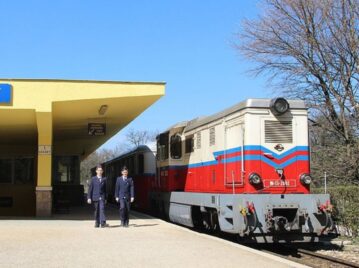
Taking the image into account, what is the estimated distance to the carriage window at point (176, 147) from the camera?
17.6m

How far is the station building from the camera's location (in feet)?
53.0

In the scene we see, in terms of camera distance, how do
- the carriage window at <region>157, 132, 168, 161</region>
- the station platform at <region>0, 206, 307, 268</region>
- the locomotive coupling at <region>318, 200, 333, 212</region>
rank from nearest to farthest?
the station platform at <region>0, 206, 307, 268</region> < the locomotive coupling at <region>318, 200, 333, 212</region> < the carriage window at <region>157, 132, 168, 161</region>

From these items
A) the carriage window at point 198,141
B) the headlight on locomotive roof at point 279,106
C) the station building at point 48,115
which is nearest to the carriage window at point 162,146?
the station building at point 48,115

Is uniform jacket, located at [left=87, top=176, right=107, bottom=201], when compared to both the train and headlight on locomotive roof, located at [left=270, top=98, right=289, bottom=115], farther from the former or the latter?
headlight on locomotive roof, located at [left=270, top=98, right=289, bottom=115]

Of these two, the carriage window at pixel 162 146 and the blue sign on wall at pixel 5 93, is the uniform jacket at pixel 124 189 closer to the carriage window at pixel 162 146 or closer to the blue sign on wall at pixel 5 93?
Result: the carriage window at pixel 162 146

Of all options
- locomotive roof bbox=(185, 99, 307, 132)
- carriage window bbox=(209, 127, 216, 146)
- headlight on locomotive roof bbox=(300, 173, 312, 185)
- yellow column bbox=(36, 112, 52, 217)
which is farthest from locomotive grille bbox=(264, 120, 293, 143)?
yellow column bbox=(36, 112, 52, 217)

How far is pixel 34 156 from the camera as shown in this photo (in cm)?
2722

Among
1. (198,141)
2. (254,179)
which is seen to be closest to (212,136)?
(198,141)

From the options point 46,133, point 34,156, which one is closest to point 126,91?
point 46,133

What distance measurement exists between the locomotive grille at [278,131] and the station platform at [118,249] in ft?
8.90

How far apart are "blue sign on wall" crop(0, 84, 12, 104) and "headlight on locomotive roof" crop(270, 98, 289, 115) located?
8.03 metres

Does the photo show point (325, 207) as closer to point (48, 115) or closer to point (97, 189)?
point (97, 189)

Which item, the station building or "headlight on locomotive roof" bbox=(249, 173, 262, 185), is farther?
the station building

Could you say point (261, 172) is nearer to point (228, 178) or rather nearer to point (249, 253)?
point (228, 178)
